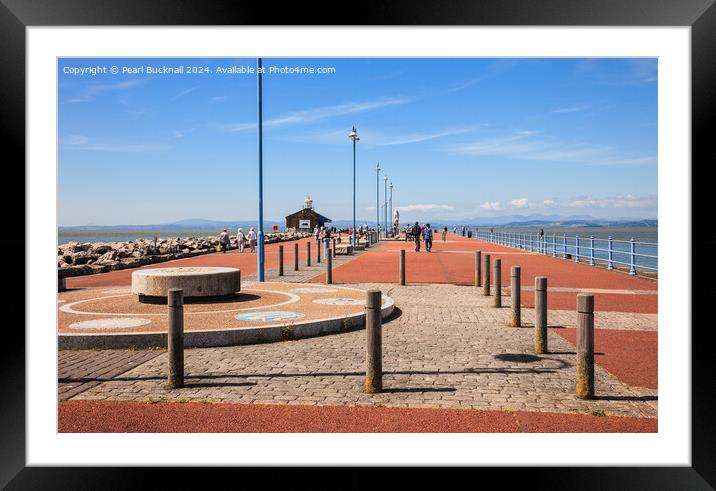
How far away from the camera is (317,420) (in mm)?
4539

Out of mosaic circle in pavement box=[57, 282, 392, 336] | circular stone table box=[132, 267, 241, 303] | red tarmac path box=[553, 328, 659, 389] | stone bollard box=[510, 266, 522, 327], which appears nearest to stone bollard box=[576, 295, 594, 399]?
red tarmac path box=[553, 328, 659, 389]

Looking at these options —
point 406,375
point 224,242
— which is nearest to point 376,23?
point 406,375

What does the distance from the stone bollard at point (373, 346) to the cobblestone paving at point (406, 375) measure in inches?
4.8

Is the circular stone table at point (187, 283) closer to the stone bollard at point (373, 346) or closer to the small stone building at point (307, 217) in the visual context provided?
the stone bollard at point (373, 346)

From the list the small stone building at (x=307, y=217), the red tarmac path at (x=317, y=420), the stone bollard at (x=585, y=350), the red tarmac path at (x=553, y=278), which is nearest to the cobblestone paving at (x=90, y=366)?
the red tarmac path at (x=317, y=420)

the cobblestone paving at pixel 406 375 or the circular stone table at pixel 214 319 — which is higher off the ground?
the circular stone table at pixel 214 319

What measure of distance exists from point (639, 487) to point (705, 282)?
156cm

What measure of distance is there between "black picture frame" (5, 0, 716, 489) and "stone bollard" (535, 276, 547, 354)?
2742 millimetres

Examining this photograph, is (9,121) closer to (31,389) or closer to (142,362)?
(31,389)

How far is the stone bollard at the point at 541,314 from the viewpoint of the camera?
688 cm

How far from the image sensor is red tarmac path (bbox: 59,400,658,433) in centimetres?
441

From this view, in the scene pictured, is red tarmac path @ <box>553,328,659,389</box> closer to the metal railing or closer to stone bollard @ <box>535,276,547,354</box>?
stone bollard @ <box>535,276,547,354</box>

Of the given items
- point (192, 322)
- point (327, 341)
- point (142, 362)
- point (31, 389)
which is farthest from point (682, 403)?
point (192, 322)

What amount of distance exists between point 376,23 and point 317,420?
3.13 m
